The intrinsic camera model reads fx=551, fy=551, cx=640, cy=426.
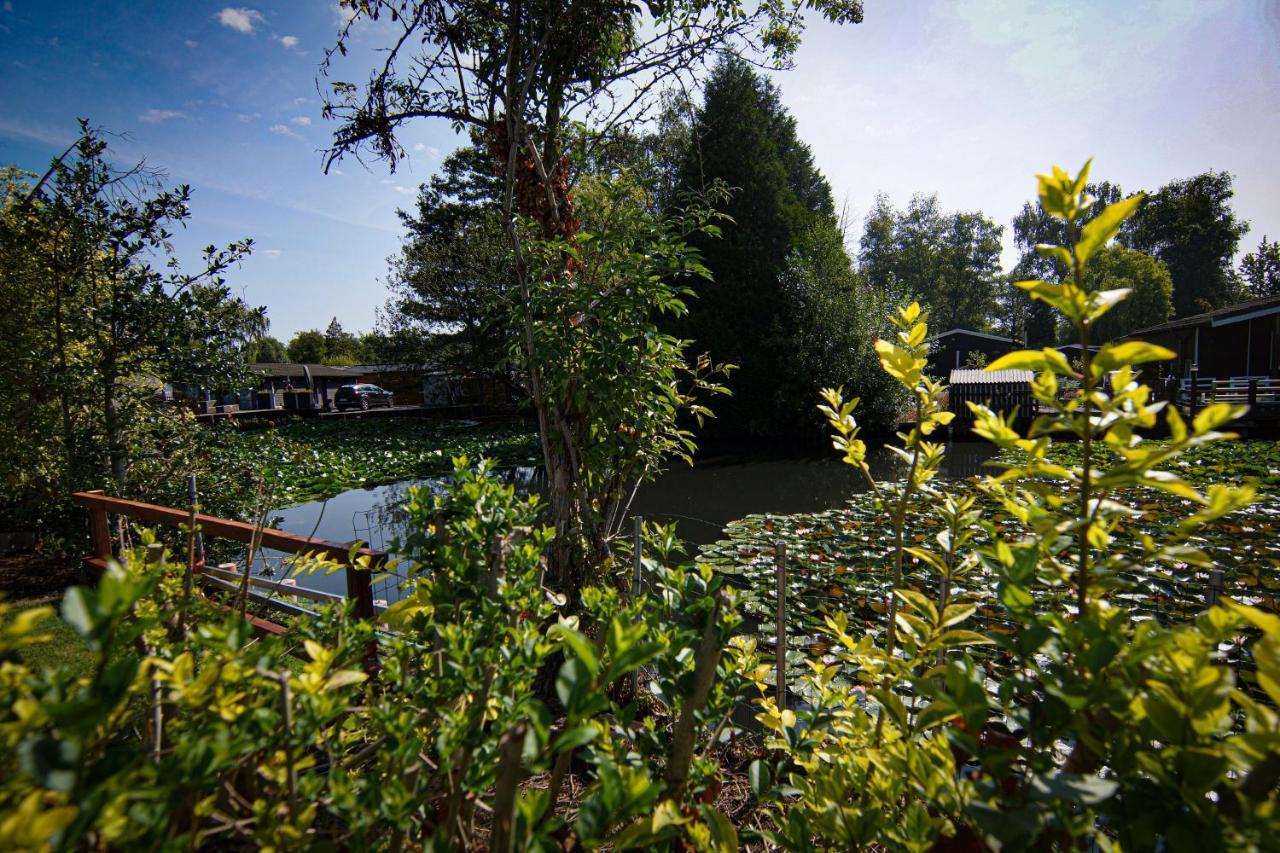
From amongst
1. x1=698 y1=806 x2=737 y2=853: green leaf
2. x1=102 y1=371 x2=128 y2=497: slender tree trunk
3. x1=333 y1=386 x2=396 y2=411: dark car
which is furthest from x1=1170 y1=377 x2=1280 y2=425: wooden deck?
x1=333 y1=386 x2=396 y2=411: dark car

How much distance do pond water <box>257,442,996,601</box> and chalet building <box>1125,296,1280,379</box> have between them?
1241cm

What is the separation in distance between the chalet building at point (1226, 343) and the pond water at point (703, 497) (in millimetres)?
12411

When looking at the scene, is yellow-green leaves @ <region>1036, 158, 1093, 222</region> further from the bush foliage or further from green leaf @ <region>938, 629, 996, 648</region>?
green leaf @ <region>938, 629, 996, 648</region>

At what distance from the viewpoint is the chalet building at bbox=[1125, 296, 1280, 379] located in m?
17.8

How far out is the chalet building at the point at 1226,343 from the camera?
17.8m

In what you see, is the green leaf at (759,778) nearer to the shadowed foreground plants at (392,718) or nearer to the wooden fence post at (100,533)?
the shadowed foreground plants at (392,718)

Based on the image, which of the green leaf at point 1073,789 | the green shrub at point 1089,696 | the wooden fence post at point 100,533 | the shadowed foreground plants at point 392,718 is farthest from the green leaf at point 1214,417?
the wooden fence post at point 100,533

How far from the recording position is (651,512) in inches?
325

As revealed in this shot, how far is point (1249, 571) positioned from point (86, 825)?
6235 mm

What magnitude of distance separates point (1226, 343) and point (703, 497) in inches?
902

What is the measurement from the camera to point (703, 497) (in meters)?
9.44

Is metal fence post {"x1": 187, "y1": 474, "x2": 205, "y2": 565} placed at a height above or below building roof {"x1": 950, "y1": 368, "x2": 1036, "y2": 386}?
below

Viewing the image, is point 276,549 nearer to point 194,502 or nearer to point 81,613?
point 194,502

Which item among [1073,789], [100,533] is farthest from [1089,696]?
[100,533]
